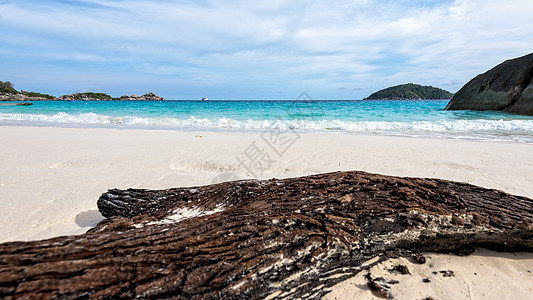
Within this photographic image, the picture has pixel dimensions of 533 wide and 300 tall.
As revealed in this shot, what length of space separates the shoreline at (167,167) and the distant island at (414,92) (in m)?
79.6

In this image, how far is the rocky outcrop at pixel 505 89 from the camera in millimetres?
16938

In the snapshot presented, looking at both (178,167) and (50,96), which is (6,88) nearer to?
(50,96)

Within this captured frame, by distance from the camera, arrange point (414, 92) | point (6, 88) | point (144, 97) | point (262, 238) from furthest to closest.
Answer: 1. point (144, 97)
2. point (414, 92)
3. point (6, 88)
4. point (262, 238)

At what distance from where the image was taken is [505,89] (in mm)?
18547

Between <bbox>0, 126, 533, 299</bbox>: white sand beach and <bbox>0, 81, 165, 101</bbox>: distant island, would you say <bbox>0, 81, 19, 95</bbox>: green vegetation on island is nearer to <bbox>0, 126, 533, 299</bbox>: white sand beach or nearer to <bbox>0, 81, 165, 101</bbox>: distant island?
<bbox>0, 81, 165, 101</bbox>: distant island

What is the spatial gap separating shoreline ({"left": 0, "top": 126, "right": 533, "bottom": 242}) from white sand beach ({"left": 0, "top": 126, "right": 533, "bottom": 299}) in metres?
0.01

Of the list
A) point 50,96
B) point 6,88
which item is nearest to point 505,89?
point 6,88

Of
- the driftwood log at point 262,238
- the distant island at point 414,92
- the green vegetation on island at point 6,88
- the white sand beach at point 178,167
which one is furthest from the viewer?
the distant island at point 414,92

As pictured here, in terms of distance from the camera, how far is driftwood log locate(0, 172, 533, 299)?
125 centimetres

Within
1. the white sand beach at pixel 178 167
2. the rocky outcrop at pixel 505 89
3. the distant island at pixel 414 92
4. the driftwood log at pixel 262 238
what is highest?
the distant island at pixel 414 92

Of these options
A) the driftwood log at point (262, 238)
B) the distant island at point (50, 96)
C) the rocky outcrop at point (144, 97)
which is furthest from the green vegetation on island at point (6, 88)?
the driftwood log at point (262, 238)

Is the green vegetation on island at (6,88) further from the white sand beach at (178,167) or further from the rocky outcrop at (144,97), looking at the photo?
the white sand beach at (178,167)

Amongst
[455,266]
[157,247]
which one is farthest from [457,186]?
[157,247]

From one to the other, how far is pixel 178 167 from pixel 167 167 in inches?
8.6
